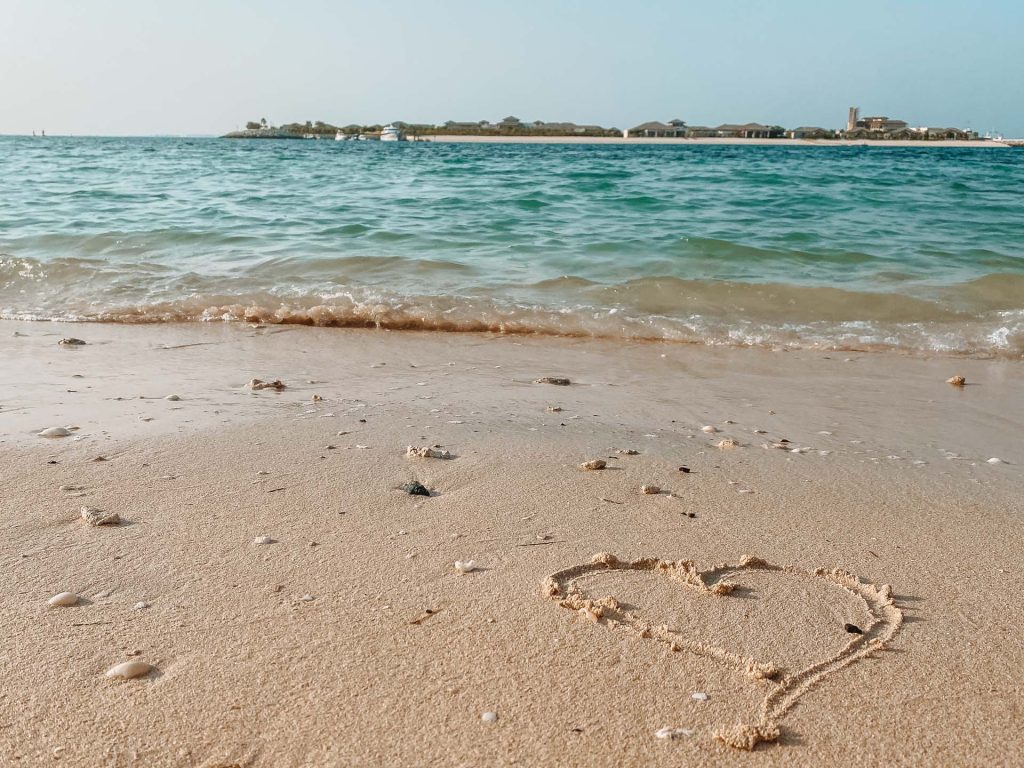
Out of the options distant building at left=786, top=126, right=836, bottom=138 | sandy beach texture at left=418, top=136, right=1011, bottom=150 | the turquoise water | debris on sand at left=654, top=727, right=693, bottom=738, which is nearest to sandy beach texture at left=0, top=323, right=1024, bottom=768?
debris on sand at left=654, top=727, right=693, bottom=738

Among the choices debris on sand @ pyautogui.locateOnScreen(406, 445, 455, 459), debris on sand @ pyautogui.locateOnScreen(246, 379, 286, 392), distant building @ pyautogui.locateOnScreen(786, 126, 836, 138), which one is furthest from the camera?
distant building @ pyautogui.locateOnScreen(786, 126, 836, 138)

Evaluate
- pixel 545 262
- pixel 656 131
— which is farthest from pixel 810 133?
pixel 545 262

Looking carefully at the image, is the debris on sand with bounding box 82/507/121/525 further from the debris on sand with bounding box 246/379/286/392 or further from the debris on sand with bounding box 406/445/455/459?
the debris on sand with bounding box 246/379/286/392

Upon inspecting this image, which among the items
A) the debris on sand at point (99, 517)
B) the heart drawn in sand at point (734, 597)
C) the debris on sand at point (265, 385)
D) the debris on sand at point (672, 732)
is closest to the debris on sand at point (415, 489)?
the heart drawn in sand at point (734, 597)

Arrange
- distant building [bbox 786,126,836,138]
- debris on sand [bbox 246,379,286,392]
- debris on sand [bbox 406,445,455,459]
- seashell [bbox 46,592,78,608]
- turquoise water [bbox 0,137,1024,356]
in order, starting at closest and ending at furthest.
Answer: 1. seashell [bbox 46,592,78,608]
2. debris on sand [bbox 406,445,455,459]
3. debris on sand [bbox 246,379,286,392]
4. turquoise water [bbox 0,137,1024,356]
5. distant building [bbox 786,126,836,138]

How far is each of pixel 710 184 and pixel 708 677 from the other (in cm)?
1657

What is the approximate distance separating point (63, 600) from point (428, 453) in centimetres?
138

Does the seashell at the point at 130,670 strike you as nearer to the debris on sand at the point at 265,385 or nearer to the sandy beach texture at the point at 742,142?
the debris on sand at the point at 265,385

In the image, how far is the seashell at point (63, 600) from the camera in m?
1.94

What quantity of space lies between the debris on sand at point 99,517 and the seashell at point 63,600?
18.3 inches

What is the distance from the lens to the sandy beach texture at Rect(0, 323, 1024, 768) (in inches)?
Result: 61.9

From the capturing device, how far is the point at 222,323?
20.5ft

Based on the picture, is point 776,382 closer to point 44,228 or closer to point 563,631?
point 563,631

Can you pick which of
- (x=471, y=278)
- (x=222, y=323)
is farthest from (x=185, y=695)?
(x=471, y=278)
